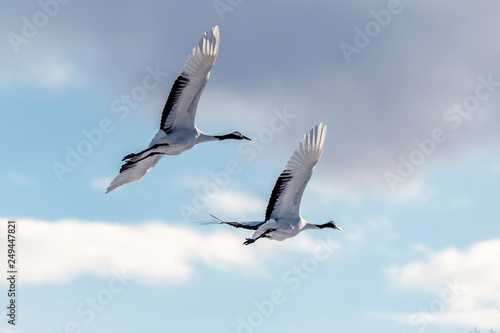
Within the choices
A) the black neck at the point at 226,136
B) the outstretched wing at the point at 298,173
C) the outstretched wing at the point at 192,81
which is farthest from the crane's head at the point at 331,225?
the outstretched wing at the point at 192,81

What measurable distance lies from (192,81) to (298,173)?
506 cm

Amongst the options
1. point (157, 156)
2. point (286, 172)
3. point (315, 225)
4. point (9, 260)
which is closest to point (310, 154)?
point (286, 172)

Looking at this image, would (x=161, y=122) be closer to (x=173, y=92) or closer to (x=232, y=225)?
(x=173, y=92)

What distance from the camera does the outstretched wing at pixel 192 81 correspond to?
28703 mm

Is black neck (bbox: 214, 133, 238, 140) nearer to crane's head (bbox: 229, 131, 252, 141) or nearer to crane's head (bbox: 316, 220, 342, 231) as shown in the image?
crane's head (bbox: 229, 131, 252, 141)

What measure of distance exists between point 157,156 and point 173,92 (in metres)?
4.21

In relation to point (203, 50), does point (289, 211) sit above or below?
below

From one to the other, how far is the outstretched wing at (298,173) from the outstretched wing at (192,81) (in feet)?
13.1

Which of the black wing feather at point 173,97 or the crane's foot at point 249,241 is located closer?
the black wing feather at point 173,97

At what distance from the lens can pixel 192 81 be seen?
2898 centimetres

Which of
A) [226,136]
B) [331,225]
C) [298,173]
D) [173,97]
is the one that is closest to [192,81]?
[173,97]

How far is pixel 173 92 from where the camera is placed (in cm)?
2928

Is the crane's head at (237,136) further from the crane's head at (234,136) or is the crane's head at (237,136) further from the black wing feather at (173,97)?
the black wing feather at (173,97)

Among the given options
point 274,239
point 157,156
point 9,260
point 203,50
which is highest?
point 203,50
